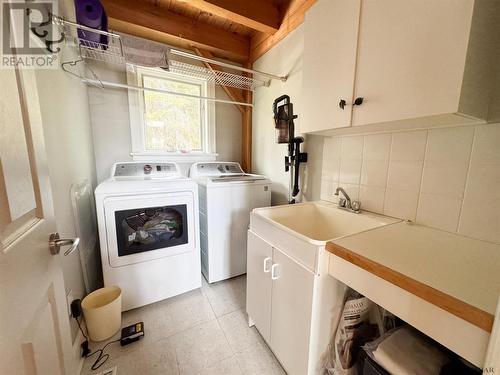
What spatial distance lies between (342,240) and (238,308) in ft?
4.16

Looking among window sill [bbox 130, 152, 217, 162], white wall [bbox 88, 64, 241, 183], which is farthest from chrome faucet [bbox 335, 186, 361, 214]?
white wall [bbox 88, 64, 241, 183]

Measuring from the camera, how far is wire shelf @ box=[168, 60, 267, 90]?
2009 mm

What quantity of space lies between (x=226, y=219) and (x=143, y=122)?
4.51 feet

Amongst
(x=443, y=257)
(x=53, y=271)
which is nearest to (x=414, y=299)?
(x=443, y=257)

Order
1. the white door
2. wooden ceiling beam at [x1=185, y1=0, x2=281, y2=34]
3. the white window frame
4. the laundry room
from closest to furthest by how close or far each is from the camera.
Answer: the white door → the laundry room → wooden ceiling beam at [x1=185, y1=0, x2=281, y2=34] → the white window frame

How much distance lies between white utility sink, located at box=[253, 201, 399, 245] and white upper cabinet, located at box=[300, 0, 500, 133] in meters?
0.58

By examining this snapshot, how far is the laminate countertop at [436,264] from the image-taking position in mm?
534

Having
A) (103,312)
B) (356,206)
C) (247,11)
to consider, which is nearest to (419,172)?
(356,206)

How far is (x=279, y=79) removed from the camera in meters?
2.00

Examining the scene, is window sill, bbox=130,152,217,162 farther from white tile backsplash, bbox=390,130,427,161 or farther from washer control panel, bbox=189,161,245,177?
white tile backsplash, bbox=390,130,427,161

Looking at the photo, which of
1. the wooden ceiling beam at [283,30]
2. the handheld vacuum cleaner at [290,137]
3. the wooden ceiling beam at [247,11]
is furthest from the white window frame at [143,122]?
the handheld vacuum cleaner at [290,137]

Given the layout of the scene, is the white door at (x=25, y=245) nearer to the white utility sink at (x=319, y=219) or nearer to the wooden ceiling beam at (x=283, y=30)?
the white utility sink at (x=319, y=219)

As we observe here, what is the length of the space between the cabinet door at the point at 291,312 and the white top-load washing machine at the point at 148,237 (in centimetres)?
93

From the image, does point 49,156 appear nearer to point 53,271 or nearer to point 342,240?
point 53,271
